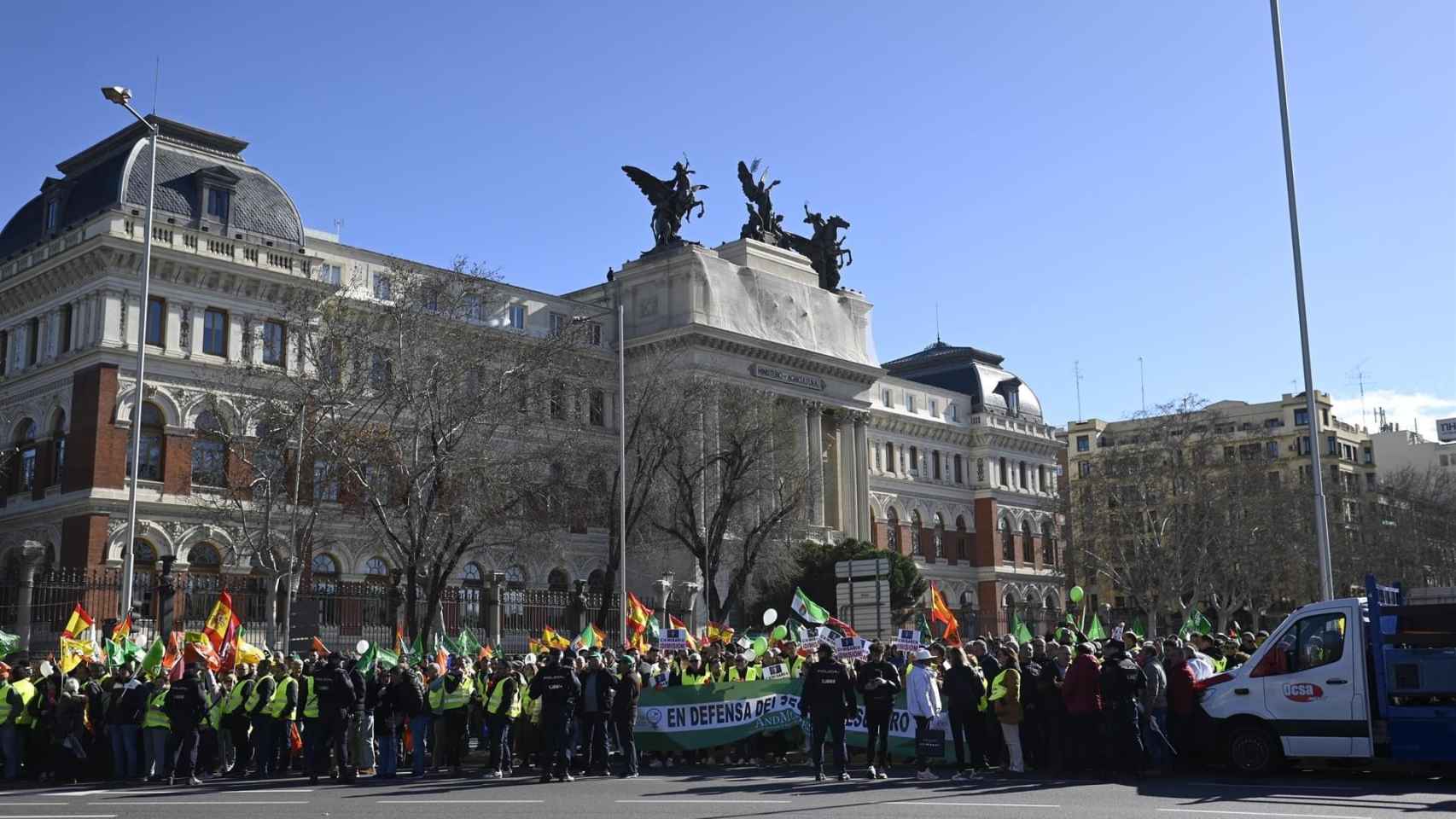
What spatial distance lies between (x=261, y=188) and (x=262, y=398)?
15.0 metres

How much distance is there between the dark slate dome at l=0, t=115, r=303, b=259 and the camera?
4817cm

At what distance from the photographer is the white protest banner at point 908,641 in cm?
2541

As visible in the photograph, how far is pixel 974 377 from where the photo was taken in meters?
90.2

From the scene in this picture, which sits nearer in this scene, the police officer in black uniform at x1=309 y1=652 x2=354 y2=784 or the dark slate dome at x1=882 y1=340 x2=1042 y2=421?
the police officer in black uniform at x1=309 y1=652 x2=354 y2=784

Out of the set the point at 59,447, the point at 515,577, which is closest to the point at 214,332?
the point at 59,447

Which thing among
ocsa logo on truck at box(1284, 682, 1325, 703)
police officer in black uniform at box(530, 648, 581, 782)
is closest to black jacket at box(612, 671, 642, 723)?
police officer in black uniform at box(530, 648, 581, 782)

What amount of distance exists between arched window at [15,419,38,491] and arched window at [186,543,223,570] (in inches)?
249

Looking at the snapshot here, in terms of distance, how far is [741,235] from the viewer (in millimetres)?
69000

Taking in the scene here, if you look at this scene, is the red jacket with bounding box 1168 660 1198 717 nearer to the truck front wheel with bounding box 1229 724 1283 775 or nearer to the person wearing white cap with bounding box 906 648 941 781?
the truck front wheel with bounding box 1229 724 1283 775

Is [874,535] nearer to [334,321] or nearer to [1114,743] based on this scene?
[334,321]

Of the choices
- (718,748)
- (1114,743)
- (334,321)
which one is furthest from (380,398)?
(1114,743)

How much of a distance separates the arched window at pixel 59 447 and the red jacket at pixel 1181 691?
3881cm

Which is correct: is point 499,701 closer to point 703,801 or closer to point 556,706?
point 556,706

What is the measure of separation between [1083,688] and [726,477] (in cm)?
3450
